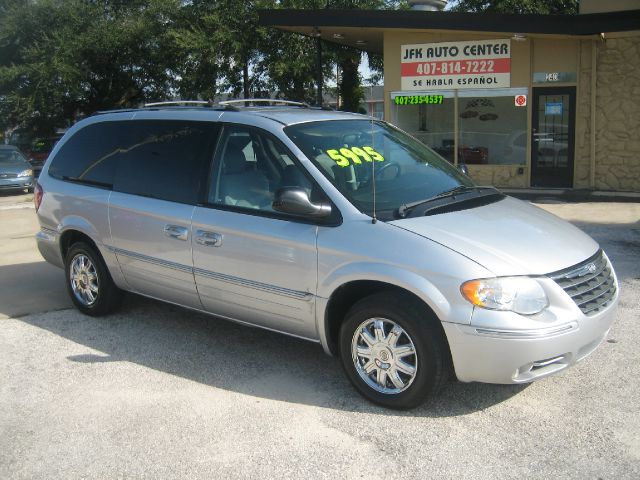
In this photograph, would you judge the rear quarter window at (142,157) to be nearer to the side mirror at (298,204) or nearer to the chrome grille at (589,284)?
the side mirror at (298,204)

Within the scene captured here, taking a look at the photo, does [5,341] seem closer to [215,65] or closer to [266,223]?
[266,223]

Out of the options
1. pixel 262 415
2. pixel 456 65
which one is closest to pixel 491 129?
pixel 456 65

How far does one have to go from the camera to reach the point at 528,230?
14.3 ft

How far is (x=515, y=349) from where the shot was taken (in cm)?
375

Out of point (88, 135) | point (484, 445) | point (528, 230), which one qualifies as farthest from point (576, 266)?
point (88, 135)

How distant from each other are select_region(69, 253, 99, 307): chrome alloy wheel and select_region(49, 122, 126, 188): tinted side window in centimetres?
73

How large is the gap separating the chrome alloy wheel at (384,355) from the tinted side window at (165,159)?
176 cm

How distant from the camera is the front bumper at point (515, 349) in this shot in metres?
3.75

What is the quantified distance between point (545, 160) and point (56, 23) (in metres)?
23.5

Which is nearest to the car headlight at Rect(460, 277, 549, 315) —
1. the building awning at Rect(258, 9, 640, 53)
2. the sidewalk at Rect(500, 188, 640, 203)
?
the sidewalk at Rect(500, 188, 640, 203)

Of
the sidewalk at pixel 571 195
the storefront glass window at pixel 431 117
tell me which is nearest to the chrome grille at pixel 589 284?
the sidewalk at pixel 571 195

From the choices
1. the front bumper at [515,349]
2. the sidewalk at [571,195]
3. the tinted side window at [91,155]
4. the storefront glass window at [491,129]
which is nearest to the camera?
the front bumper at [515,349]

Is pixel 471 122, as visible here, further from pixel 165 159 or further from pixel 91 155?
pixel 165 159

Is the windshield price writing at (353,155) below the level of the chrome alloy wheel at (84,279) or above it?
above
